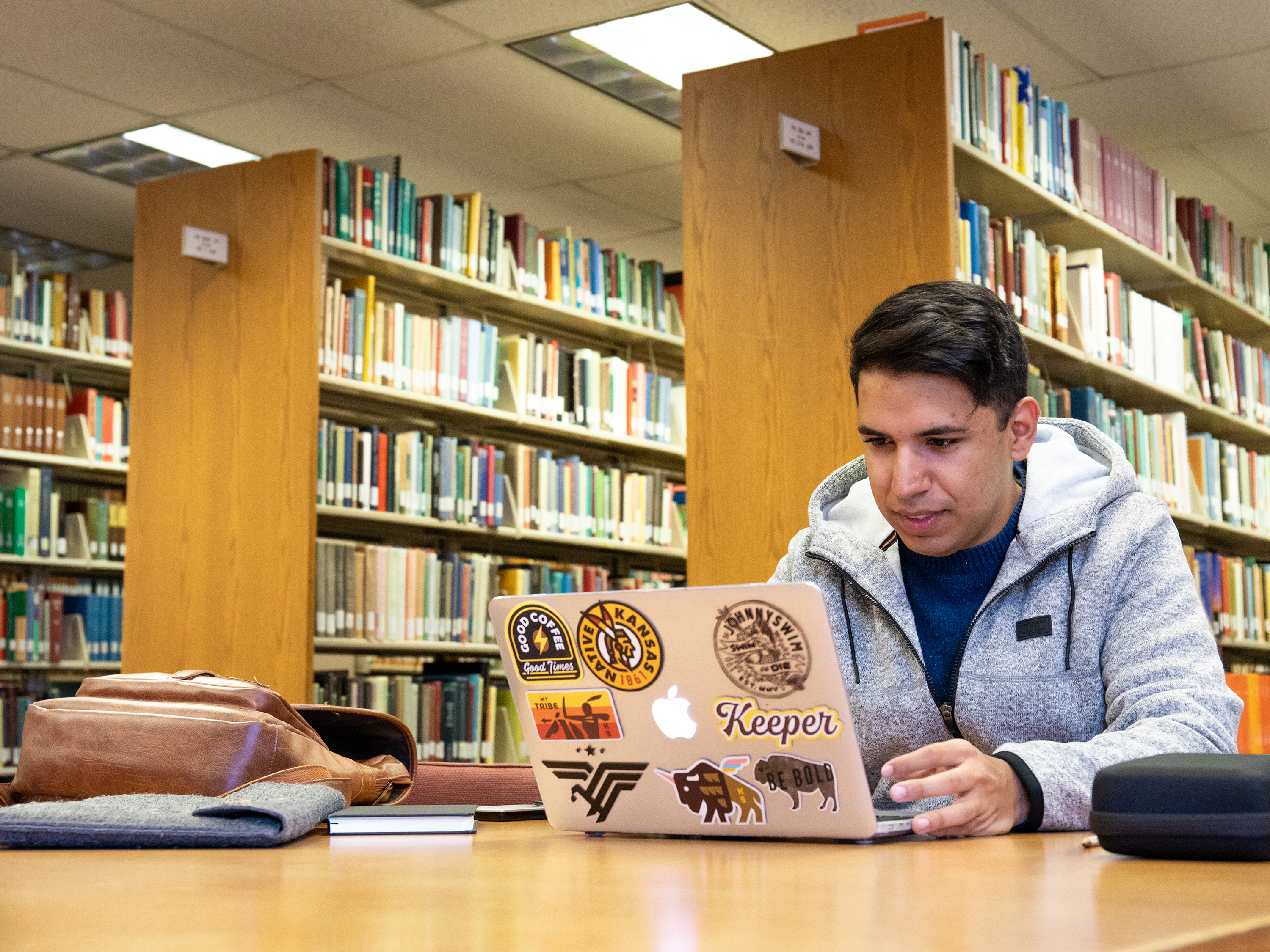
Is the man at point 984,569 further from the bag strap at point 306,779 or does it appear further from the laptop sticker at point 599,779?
the bag strap at point 306,779

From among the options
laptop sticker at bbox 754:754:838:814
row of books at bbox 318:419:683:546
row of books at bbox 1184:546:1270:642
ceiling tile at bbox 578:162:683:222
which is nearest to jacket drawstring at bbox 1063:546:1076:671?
laptop sticker at bbox 754:754:838:814

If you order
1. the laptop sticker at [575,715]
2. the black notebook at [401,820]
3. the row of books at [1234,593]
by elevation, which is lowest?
the black notebook at [401,820]

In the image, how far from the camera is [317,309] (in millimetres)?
3859

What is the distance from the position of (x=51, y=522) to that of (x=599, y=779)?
14.7ft

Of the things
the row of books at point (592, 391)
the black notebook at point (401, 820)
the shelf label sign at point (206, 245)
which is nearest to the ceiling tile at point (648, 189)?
the row of books at point (592, 391)

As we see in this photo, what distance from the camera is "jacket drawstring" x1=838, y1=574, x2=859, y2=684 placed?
167 cm

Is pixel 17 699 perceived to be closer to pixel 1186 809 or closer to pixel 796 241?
pixel 796 241

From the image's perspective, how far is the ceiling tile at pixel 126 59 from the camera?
13.4 feet

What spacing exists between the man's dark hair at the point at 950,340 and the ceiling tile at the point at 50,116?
12.2 ft

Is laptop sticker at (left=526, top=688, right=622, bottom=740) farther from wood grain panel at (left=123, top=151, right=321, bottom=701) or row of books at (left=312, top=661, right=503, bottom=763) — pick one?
row of books at (left=312, top=661, right=503, bottom=763)

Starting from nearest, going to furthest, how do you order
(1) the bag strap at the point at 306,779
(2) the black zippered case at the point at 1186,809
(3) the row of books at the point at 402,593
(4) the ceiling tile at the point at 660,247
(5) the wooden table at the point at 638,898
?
(5) the wooden table at the point at 638,898 → (2) the black zippered case at the point at 1186,809 → (1) the bag strap at the point at 306,779 → (3) the row of books at the point at 402,593 → (4) the ceiling tile at the point at 660,247

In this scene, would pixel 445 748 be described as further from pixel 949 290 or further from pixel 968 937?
pixel 968 937

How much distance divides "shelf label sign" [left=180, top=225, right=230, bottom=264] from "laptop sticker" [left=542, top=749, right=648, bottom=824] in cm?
303

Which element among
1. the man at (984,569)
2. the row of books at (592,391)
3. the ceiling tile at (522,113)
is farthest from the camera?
the row of books at (592,391)
